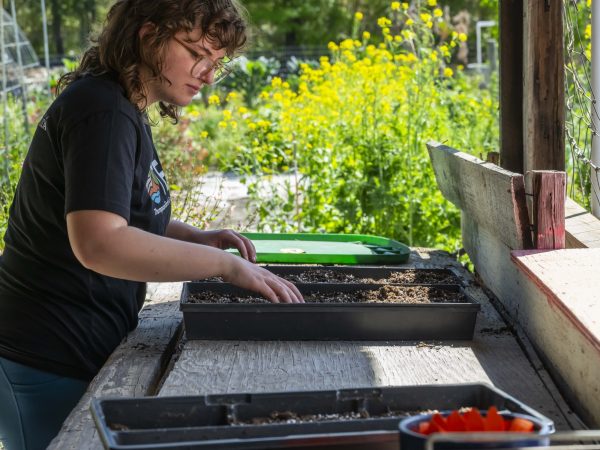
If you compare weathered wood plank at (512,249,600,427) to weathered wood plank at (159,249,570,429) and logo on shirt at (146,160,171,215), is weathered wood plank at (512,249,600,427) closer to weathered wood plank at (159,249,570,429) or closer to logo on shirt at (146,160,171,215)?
weathered wood plank at (159,249,570,429)

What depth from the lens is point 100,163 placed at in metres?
1.78

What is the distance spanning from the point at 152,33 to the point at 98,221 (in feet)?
1.57

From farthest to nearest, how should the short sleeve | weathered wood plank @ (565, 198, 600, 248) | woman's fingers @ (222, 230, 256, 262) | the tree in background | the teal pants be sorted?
the tree in background < woman's fingers @ (222, 230, 256, 262) < weathered wood plank @ (565, 198, 600, 248) < the teal pants < the short sleeve

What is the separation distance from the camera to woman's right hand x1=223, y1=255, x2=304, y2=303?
6.07 feet

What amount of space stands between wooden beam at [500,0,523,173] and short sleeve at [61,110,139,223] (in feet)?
5.77

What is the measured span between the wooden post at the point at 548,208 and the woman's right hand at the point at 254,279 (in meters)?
0.60

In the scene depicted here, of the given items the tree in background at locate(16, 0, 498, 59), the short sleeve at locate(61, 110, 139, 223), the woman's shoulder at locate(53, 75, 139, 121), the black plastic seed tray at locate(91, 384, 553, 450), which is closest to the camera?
the black plastic seed tray at locate(91, 384, 553, 450)

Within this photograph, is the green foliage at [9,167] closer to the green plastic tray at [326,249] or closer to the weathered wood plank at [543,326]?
the green plastic tray at [326,249]

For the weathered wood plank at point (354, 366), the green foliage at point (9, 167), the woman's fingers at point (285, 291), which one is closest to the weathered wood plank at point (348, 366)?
the weathered wood plank at point (354, 366)

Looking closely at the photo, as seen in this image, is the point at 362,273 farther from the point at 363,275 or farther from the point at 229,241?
the point at 229,241

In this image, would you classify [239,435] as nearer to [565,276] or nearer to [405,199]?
[565,276]

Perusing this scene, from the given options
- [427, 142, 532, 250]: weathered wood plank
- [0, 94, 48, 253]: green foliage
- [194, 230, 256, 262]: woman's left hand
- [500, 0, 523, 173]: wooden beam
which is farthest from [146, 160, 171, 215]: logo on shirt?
[0, 94, 48, 253]: green foliage

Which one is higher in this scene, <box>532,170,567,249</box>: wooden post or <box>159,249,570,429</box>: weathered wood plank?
<box>532,170,567,249</box>: wooden post

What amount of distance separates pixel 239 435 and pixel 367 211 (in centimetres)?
434
